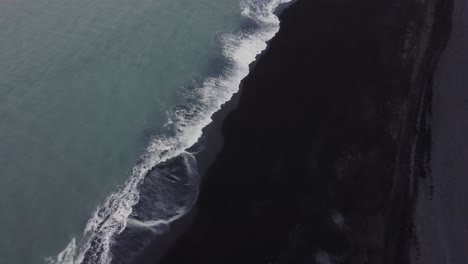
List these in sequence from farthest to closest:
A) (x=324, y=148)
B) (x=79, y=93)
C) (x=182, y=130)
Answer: (x=79, y=93)
(x=182, y=130)
(x=324, y=148)

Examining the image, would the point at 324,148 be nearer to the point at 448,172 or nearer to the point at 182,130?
the point at 448,172

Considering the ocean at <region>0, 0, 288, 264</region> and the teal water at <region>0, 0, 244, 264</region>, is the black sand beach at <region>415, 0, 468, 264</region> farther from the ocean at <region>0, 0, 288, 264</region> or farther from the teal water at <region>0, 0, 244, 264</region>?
the teal water at <region>0, 0, 244, 264</region>

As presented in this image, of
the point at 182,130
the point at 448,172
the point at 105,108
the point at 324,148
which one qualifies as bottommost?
the point at 105,108

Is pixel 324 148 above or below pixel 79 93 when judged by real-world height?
above

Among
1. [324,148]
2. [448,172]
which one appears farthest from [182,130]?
[448,172]

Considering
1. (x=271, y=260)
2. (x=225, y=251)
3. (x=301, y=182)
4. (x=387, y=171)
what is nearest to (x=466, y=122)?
(x=387, y=171)

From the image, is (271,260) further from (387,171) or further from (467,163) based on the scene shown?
(467,163)

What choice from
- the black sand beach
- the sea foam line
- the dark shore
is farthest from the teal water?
the black sand beach

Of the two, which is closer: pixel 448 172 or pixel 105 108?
pixel 448 172
